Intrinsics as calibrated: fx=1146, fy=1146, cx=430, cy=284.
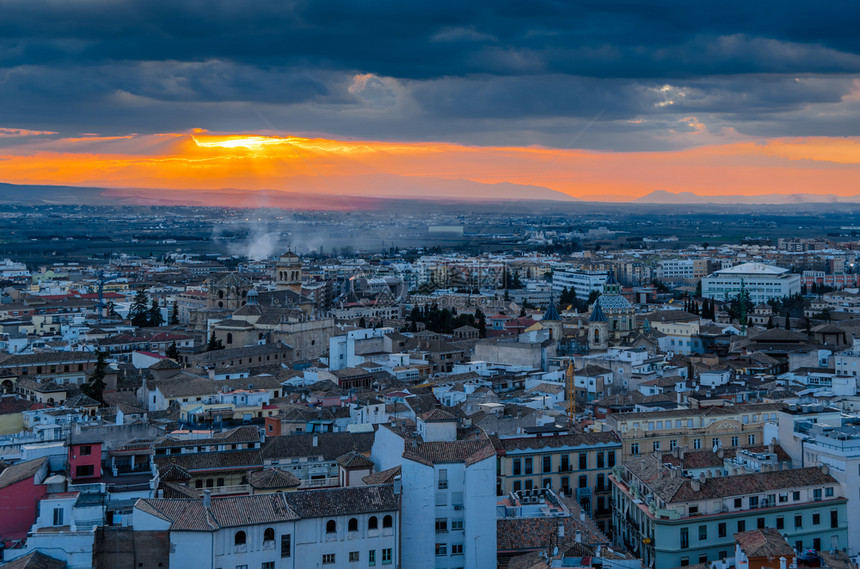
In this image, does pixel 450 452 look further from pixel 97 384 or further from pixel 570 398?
pixel 97 384

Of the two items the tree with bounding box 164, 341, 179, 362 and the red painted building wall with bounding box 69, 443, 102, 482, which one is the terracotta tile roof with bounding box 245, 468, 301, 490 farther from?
the tree with bounding box 164, 341, 179, 362

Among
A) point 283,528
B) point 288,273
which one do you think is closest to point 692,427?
point 283,528

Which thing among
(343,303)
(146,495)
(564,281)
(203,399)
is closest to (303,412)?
(203,399)

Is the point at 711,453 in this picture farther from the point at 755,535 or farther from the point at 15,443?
the point at 15,443

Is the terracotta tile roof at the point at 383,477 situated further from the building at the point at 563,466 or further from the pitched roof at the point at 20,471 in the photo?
the pitched roof at the point at 20,471

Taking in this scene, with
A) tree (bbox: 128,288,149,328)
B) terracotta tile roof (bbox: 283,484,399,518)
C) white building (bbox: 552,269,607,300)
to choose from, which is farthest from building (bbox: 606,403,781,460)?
white building (bbox: 552,269,607,300)

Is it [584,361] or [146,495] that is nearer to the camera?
[146,495]
